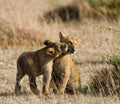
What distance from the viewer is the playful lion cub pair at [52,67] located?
10.4 metres

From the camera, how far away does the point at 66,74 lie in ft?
35.3

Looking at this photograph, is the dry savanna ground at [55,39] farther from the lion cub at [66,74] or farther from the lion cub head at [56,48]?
the lion cub head at [56,48]

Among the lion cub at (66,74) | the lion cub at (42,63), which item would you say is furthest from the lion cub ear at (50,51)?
the lion cub at (66,74)

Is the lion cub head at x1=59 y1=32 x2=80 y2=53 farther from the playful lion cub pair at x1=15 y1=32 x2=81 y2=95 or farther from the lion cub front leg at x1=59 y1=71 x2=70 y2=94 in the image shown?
the lion cub front leg at x1=59 y1=71 x2=70 y2=94

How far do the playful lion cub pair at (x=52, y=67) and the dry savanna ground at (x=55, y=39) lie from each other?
23 centimetres

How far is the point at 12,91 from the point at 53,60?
103 centimetres

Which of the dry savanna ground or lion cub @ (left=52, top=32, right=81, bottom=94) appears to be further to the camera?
lion cub @ (left=52, top=32, right=81, bottom=94)

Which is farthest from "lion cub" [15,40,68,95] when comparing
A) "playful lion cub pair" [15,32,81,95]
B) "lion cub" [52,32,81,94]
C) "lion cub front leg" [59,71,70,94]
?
"lion cub front leg" [59,71,70,94]

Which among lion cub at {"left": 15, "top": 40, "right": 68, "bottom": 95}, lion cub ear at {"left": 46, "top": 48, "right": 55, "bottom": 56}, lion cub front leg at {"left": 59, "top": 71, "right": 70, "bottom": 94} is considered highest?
lion cub ear at {"left": 46, "top": 48, "right": 55, "bottom": 56}

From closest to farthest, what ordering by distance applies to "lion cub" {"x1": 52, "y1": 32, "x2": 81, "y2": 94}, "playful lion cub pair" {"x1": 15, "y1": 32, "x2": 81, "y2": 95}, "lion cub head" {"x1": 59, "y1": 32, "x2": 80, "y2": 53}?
"playful lion cub pair" {"x1": 15, "y1": 32, "x2": 81, "y2": 95}
"lion cub" {"x1": 52, "y1": 32, "x2": 81, "y2": 94}
"lion cub head" {"x1": 59, "y1": 32, "x2": 80, "y2": 53}

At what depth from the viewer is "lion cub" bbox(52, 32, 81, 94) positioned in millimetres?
10750

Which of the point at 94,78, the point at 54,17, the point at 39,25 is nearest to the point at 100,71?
the point at 94,78

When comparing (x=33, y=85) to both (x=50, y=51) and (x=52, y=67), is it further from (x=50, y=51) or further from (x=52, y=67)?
(x=50, y=51)

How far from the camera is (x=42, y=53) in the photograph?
34.6 feet
